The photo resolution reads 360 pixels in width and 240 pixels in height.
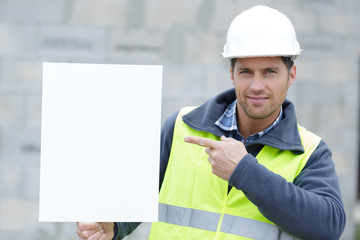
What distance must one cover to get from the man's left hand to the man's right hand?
50cm

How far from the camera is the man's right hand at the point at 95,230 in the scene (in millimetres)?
2113

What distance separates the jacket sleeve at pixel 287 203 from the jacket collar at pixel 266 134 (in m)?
0.23

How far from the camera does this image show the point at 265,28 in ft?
7.27

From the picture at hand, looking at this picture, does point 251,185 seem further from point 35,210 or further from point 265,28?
point 35,210

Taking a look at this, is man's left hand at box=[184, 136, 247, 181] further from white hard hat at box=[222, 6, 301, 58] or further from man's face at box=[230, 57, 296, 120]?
white hard hat at box=[222, 6, 301, 58]

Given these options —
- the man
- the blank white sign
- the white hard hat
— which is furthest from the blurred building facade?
the blank white sign

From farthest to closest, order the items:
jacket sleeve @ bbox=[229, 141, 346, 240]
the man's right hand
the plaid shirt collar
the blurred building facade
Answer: the blurred building facade → the plaid shirt collar → the man's right hand → jacket sleeve @ bbox=[229, 141, 346, 240]

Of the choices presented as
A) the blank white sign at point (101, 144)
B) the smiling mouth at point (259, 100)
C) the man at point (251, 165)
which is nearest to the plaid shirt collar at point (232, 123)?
the man at point (251, 165)

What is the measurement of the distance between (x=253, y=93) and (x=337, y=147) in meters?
3.25

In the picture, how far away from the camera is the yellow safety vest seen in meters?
2.15

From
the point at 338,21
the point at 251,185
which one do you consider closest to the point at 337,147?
the point at 338,21

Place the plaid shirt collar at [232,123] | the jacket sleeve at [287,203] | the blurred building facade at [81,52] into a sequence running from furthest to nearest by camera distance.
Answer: the blurred building facade at [81,52] < the plaid shirt collar at [232,123] < the jacket sleeve at [287,203]

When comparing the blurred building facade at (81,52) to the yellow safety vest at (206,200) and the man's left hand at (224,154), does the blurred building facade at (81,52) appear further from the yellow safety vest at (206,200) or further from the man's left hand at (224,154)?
the man's left hand at (224,154)

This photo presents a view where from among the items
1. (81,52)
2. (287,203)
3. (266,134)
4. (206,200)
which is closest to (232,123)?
(266,134)
